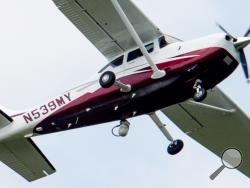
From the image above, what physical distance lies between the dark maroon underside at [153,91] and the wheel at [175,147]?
123cm

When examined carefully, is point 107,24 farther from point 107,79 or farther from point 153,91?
point 153,91

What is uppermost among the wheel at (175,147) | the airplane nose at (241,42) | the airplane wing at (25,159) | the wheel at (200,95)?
the airplane nose at (241,42)

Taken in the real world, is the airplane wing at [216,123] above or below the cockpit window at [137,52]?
below

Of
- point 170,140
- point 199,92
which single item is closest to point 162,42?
point 199,92

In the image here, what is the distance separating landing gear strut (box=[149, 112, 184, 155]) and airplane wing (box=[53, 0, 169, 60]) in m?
1.99

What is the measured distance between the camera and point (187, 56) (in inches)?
920

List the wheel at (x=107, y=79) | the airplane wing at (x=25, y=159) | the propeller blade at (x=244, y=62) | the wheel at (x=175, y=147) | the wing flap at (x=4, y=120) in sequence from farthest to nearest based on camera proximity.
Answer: the airplane wing at (x=25, y=159)
the wing flap at (x=4, y=120)
the wheel at (x=175, y=147)
the propeller blade at (x=244, y=62)
the wheel at (x=107, y=79)

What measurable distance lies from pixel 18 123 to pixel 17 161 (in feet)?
4.08

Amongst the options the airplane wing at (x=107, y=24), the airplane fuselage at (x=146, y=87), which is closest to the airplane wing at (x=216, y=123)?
the airplane wing at (x=107, y=24)

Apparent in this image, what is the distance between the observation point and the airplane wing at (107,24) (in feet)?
79.5

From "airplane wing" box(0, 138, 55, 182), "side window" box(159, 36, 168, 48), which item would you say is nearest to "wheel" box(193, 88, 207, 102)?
"side window" box(159, 36, 168, 48)

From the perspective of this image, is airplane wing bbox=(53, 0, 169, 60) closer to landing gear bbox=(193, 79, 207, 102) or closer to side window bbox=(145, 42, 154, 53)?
side window bbox=(145, 42, 154, 53)

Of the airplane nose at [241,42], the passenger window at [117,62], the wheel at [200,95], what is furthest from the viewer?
the passenger window at [117,62]

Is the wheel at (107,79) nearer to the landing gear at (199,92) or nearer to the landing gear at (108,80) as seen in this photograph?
the landing gear at (108,80)
